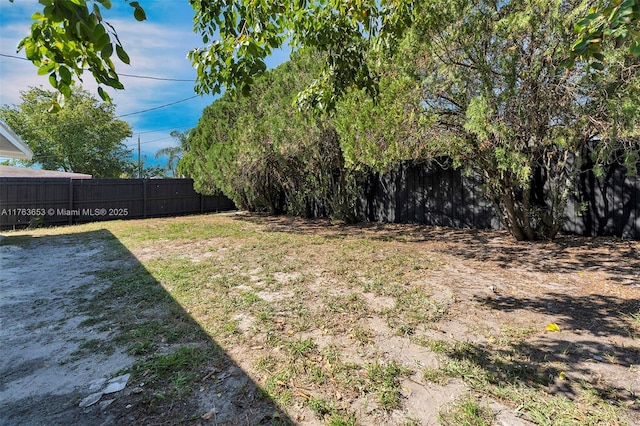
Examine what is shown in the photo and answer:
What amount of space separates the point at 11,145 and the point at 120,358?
6773mm

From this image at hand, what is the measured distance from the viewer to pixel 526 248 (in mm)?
5078

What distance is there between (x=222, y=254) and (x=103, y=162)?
21547mm

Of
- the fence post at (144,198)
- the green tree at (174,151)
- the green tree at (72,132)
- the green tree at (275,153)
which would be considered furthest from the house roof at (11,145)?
the green tree at (174,151)

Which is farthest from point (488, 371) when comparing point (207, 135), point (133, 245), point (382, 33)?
point (207, 135)

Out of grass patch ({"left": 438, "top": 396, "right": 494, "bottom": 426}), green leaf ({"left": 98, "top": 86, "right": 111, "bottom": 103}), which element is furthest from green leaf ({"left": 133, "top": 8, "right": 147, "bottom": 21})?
grass patch ({"left": 438, "top": 396, "right": 494, "bottom": 426})

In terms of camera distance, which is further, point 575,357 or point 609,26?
point 575,357

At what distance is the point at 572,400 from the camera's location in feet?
5.22

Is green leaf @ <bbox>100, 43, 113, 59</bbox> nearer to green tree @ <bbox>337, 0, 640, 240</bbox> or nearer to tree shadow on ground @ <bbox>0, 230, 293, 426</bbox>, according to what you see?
tree shadow on ground @ <bbox>0, 230, 293, 426</bbox>

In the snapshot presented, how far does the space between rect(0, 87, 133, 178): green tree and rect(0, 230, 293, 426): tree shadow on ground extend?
20.6 meters

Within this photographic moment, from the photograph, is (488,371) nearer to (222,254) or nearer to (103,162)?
(222,254)

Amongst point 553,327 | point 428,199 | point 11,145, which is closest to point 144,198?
point 11,145

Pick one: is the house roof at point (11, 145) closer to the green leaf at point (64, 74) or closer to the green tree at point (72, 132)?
the green leaf at point (64, 74)

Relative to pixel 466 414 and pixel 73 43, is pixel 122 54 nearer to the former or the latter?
pixel 73 43

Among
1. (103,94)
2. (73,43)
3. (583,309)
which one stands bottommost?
(583,309)
